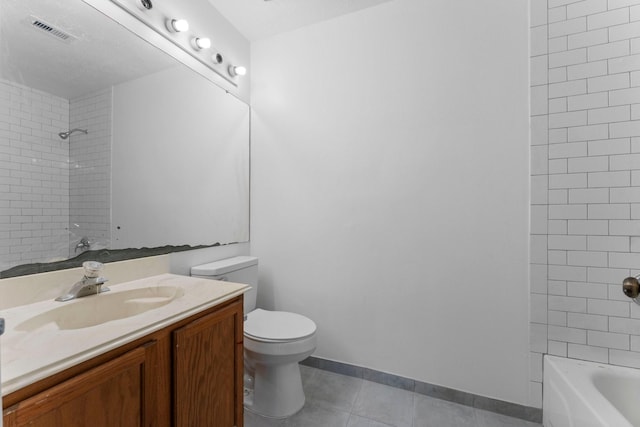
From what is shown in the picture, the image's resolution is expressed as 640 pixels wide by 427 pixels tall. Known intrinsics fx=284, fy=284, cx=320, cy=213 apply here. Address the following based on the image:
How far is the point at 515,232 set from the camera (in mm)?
1556

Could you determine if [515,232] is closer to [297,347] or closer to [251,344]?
[297,347]

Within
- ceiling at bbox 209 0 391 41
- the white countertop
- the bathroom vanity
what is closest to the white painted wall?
ceiling at bbox 209 0 391 41

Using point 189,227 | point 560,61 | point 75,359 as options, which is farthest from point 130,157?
point 560,61

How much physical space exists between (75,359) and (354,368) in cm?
162

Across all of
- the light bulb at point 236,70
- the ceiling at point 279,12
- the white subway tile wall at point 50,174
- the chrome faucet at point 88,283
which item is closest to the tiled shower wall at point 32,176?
the white subway tile wall at point 50,174

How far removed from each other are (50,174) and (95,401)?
2.81 feet

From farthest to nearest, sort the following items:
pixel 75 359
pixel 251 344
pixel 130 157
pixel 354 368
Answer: pixel 354 368
pixel 251 344
pixel 130 157
pixel 75 359

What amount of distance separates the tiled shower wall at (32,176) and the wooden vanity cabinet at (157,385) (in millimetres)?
612

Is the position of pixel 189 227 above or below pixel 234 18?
below

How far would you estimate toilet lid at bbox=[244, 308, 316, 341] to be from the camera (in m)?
1.50

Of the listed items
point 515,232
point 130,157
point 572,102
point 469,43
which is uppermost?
point 469,43

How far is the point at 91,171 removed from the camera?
4.00 ft

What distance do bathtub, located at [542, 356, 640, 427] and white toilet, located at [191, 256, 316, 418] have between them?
1190 mm

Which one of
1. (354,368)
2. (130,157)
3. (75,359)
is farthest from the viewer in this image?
(354,368)
